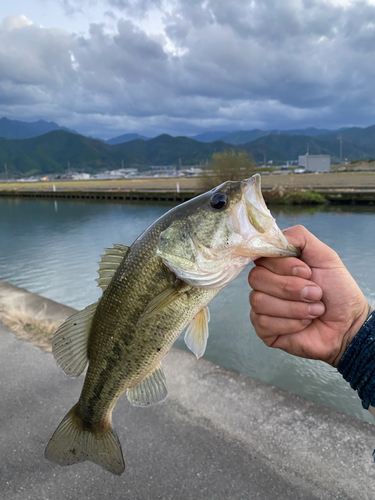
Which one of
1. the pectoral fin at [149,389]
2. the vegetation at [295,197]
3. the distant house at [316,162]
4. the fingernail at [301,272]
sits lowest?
the vegetation at [295,197]

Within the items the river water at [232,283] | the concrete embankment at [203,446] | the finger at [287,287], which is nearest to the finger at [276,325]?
the finger at [287,287]

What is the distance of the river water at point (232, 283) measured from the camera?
5965 mm

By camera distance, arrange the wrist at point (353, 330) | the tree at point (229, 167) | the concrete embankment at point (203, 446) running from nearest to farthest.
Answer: the wrist at point (353, 330) → the concrete embankment at point (203, 446) → the tree at point (229, 167)

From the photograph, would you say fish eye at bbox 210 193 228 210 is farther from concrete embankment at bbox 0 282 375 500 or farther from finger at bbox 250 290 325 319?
concrete embankment at bbox 0 282 375 500

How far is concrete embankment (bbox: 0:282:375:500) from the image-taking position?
2.70 meters

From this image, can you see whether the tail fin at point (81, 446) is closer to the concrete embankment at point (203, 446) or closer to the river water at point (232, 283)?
the concrete embankment at point (203, 446)

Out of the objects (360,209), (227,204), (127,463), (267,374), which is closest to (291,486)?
(127,463)

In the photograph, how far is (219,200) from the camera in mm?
1460

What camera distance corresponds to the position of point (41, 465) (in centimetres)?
293

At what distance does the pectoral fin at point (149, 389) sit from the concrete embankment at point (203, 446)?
145 cm

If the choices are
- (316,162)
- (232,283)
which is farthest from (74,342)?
(316,162)

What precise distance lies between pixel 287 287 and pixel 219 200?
1.73 feet

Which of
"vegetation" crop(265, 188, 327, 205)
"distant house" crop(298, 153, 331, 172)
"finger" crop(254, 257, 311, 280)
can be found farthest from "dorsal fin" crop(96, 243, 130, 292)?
"distant house" crop(298, 153, 331, 172)

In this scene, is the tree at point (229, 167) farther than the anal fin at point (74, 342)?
Yes
